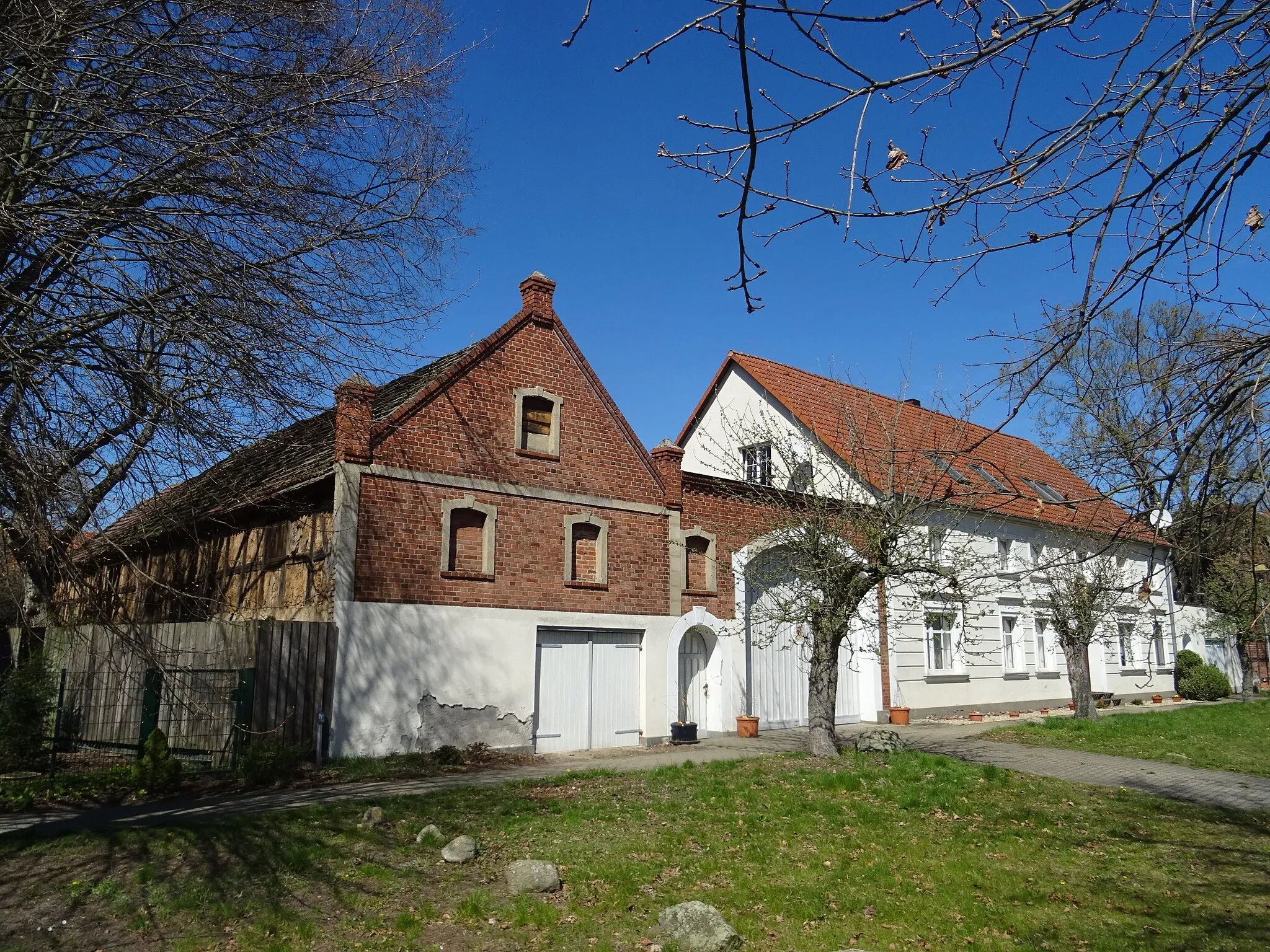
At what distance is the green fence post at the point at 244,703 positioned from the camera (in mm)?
13172

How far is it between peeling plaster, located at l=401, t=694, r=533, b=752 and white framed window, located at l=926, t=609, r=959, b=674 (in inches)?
484

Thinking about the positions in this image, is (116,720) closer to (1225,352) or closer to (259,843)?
(259,843)

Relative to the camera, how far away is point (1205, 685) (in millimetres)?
33438

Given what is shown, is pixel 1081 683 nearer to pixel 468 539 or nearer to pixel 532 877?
pixel 468 539

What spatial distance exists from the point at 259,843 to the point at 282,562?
8.35 metres

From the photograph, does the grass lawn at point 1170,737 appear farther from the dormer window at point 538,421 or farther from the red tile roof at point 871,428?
the dormer window at point 538,421

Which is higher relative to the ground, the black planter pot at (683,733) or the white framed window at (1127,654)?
the white framed window at (1127,654)

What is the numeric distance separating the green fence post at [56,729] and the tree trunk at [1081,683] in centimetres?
2104

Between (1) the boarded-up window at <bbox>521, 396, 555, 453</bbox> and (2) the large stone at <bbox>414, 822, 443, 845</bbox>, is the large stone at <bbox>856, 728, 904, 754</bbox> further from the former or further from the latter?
(2) the large stone at <bbox>414, 822, 443, 845</bbox>

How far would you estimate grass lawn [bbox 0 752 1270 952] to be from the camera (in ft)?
22.7

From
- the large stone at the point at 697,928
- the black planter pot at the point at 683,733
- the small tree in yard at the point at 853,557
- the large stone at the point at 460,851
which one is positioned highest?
the small tree in yard at the point at 853,557

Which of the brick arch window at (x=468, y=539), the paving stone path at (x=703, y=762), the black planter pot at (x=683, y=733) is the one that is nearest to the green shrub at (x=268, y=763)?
the paving stone path at (x=703, y=762)

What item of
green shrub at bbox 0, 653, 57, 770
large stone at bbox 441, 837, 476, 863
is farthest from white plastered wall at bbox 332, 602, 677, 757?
large stone at bbox 441, 837, 476, 863

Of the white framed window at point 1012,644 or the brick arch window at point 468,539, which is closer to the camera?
the brick arch window at point 468,539
